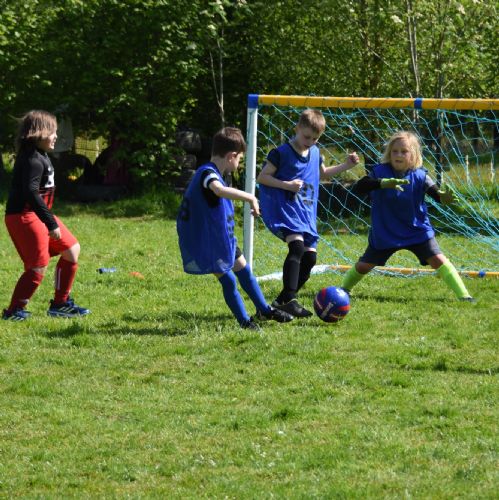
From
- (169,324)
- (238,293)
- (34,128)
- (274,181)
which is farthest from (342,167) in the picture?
(34,128)

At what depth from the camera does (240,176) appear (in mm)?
16031

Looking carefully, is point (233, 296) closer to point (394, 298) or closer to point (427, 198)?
point (394, 298)

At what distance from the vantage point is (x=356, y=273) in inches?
332

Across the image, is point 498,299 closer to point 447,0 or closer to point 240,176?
point 447,0

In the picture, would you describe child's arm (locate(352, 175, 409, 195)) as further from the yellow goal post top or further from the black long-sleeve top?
the black long-sleeve top

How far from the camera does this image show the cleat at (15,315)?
303 inches

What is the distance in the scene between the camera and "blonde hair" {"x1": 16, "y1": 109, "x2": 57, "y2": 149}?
7.46 meters

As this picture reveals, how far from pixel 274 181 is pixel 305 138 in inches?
15.6

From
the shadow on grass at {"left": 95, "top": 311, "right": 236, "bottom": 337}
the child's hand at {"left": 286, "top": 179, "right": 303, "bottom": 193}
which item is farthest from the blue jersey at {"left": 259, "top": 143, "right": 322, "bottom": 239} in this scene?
the shadow on grass at {"left": 95, "top": 311, "right": 236, "bottom": 337}

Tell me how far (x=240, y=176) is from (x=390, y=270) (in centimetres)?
647

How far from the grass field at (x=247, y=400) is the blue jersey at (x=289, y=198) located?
755mm

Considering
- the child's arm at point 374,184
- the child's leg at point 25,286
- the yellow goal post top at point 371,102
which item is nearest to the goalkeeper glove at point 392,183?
the child's arm at point 374,184

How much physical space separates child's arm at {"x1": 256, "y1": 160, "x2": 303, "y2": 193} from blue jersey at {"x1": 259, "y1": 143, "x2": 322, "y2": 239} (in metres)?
0.04

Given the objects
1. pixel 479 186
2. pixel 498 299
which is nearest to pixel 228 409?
pixel 498 299
